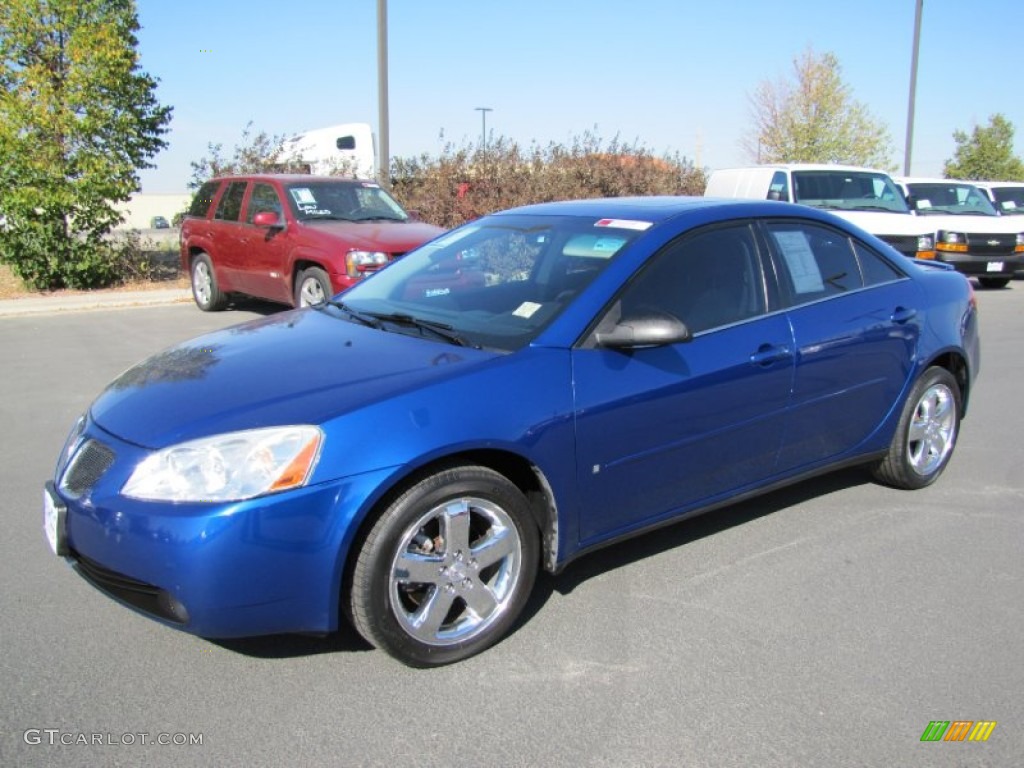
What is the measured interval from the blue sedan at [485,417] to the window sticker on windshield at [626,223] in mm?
14

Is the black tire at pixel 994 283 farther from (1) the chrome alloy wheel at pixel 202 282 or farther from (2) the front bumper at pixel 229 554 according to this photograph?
(2) the front bumper at pixel 229 554

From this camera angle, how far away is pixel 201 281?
12.4 metres

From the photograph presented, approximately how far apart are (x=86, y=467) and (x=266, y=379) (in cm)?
68

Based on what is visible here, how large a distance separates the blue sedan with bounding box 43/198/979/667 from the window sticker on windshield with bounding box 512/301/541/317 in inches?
1.5

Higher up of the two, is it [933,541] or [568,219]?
[568,219]

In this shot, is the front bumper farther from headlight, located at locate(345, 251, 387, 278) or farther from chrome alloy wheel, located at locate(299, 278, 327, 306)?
chrome alloy wheel, located at locate(299, 278, 327, 306)

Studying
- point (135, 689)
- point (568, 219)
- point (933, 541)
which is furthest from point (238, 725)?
point (933, 541)

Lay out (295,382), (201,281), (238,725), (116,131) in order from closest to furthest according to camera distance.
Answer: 1. (238,725)
2. (295,382)
3. (201,281)
4. (116,131)

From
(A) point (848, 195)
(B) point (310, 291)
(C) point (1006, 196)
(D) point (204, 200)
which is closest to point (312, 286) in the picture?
(B) point (310, 291)

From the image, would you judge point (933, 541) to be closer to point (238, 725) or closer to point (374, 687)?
point (374, 687)

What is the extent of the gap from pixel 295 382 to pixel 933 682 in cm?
245

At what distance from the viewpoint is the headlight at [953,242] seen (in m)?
15.4

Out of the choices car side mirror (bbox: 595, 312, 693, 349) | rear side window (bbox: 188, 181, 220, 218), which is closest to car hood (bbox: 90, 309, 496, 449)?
car side mirror (bbox: 595, 312, 693, 349)

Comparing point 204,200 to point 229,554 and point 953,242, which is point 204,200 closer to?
point 229,554
